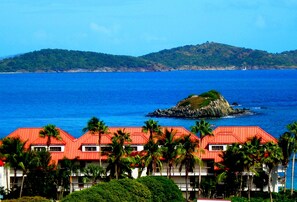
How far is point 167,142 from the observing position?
69688 mm

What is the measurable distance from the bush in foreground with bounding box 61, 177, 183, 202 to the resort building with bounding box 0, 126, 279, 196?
13.3 metres

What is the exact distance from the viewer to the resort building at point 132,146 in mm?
75062

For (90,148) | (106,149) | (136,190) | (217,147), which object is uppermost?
(217,147)

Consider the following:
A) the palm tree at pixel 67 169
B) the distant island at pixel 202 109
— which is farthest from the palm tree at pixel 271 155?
the distant island at pixel 202 109

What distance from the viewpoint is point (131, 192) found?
179 ft

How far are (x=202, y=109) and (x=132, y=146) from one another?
323ft

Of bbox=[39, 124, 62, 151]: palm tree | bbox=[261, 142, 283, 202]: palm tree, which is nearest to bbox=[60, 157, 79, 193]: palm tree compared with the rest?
bbox=[39, 124, 62, 151]: palm tree

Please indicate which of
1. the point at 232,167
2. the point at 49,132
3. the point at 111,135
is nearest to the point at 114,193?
the point at 232,167

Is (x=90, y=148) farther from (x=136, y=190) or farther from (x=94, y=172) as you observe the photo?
(x=136, y=190)

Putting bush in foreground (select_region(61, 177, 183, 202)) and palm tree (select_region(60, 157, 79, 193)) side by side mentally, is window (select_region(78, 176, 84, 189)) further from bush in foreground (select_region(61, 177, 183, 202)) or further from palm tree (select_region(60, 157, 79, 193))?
bush in foreground (select_region(61, 177, 183, 202))

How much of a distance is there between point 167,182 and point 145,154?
1211 cm

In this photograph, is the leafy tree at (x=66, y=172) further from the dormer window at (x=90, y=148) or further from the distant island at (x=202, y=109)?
the distant island at (x=202, y=109)

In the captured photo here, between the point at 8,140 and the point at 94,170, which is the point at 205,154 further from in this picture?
the point at 8,140

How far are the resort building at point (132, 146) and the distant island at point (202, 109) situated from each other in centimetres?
9139
